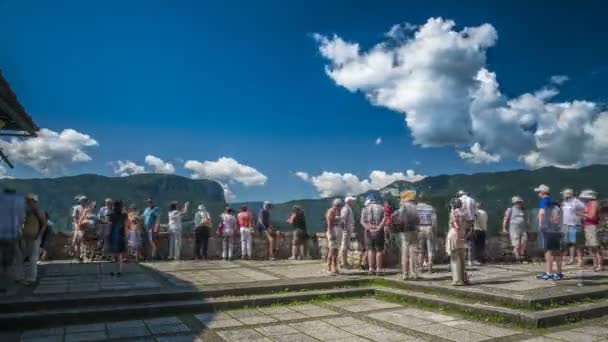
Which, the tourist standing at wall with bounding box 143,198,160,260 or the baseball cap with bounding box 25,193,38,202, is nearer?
the baseball cap with bounding box 25,193,38,202

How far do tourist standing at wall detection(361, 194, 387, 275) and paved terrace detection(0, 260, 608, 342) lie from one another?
1.60 ft

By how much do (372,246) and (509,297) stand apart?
326 cm

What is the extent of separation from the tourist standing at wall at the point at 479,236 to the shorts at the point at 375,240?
359 centimetres

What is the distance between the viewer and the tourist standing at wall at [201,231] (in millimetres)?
12589

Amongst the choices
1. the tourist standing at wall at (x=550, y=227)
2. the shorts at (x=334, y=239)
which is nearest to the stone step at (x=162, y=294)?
the shorts at (x=334, y=239)

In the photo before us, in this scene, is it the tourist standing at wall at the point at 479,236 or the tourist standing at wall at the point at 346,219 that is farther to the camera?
the tourist standing at wall at the point at 479,236

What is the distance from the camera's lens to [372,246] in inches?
368

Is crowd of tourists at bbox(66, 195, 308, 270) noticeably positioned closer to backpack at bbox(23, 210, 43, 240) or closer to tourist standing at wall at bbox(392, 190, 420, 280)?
backpack at bbox(23, 210, 43, 240)

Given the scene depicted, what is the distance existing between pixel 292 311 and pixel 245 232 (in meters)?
6.02

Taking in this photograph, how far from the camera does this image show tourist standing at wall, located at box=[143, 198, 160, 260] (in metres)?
12.2

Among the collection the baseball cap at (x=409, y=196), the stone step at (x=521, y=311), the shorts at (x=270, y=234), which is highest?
the baseball cap at (x=409, y=196)

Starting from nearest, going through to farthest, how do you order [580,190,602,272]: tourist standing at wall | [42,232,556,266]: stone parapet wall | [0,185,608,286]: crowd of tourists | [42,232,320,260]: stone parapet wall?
[0,185,608,286]: crowd of tourists → [580,190,602,272]: tourist standing at wall → [42,232,556,266]: stone parapet wall → [42,232,320,260]: stone parapet wall

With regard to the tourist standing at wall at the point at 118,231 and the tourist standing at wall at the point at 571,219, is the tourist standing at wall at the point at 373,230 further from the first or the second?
the tourist standing at wall at the point at 118,231

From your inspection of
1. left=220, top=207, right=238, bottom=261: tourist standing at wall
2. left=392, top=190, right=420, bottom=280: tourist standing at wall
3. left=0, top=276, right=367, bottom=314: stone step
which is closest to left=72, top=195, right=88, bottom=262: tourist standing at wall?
left=220, top=207, right=238, bottom=261: tourist standing at wall
